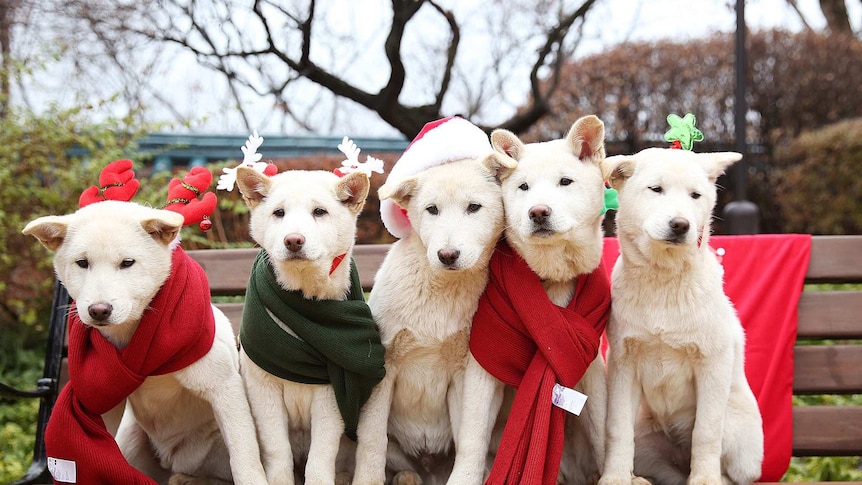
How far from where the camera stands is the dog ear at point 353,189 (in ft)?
10.1

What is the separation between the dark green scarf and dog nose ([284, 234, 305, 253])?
0.29 meters

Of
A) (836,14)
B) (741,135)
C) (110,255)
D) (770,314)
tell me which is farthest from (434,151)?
(836,14)

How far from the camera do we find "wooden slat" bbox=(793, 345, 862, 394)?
3.81 metres

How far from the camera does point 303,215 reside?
2967 mm

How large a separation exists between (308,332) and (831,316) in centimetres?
258

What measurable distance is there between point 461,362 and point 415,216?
2.06 ft

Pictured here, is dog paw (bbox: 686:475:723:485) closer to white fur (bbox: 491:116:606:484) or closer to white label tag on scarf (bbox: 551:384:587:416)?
white fur (bbox: 491:116:606:484)

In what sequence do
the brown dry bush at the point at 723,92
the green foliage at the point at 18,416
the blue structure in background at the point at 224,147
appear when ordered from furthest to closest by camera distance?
the brown dry bush at the point at 723,92
the blue structure in background at the point at 224,147
the green foliage at the point at 18,416

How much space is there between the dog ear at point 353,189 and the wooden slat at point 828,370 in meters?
2.34

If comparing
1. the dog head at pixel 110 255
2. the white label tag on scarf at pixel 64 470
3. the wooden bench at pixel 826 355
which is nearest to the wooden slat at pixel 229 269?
the wooden bench at pixel 826 355

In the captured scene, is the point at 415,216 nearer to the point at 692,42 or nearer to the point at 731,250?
the point at 731,250

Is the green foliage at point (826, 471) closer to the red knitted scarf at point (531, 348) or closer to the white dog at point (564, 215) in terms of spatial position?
the white dog at point (564, 215)

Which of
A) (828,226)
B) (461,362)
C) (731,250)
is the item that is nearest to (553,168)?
(461,362)

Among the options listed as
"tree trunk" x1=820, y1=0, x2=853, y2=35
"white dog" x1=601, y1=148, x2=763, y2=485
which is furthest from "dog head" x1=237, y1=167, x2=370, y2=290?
"tree trunk" x1=820, y1=0, x2=853, y2=35
